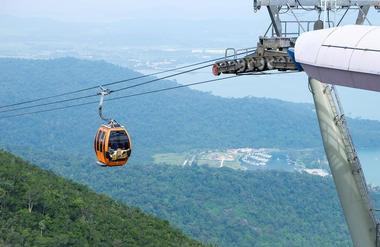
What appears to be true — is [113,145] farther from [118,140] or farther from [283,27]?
[283,27]

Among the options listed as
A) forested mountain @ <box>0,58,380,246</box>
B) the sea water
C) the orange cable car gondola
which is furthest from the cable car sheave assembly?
the sea water

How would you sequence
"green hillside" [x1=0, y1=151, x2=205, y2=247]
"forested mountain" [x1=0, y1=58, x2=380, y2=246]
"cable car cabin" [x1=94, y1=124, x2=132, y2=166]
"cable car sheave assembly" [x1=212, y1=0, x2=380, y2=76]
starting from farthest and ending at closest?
"forested mountain" [x1=0, y1=58, x2=380, y2=246] → "green hillside" [x1=0, y1=151, x2=205, y2=247] → "cable car cabin" [x1=94, y1=124, x2=132, y2=166] → "cable car sheave assembly" [x1=212, y1=0, x2=380, y2=76]

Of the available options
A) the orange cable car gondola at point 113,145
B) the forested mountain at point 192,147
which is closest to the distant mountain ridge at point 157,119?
the forested mountain at point 192,147

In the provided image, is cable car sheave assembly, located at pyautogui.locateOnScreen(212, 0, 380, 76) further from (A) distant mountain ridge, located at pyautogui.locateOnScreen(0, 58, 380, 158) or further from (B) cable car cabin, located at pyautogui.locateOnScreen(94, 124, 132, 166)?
(A) distant mountain ridge, located at pyautogui.locateOnScreen(0, 58, 380, 158)

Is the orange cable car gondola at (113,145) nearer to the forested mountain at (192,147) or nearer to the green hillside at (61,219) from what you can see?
the green hillside at (61,219)

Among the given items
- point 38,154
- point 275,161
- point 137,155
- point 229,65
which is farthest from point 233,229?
point 275,161
